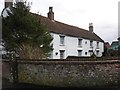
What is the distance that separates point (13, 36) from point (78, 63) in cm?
811

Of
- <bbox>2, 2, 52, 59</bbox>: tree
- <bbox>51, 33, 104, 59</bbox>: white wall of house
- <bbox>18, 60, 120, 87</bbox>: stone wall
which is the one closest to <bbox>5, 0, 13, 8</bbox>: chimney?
<bbox>2, 2, 52, 59</bbox>: tree

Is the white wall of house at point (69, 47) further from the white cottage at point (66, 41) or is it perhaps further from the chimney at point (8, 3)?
the chimney at point (8, 3)

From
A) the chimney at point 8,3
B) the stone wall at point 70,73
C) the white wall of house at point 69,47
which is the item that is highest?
the chimney at point 8,3

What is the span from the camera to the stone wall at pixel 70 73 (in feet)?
49.7

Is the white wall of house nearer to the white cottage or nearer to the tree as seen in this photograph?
the white cottage

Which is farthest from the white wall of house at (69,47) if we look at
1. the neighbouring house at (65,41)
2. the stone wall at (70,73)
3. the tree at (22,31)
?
the stone wall at (70,73)

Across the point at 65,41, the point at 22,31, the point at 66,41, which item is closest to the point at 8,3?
the point at 22,31

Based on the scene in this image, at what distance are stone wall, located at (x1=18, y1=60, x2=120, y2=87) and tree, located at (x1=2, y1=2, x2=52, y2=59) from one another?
4.21m

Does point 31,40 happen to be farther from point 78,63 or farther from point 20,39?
point 78,63

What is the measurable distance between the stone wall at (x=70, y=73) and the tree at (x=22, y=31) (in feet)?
13.8

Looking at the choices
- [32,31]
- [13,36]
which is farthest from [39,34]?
[13,36]

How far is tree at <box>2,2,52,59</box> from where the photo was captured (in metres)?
21.4

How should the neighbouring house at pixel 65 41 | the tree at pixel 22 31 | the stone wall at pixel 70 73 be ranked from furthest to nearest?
the neighbouring house at pixel 65 41 < the tree at pixel 22 31 < the stone wall at pixel 70 73

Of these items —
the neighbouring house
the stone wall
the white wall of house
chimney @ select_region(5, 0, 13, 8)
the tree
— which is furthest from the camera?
the neighbouring house
